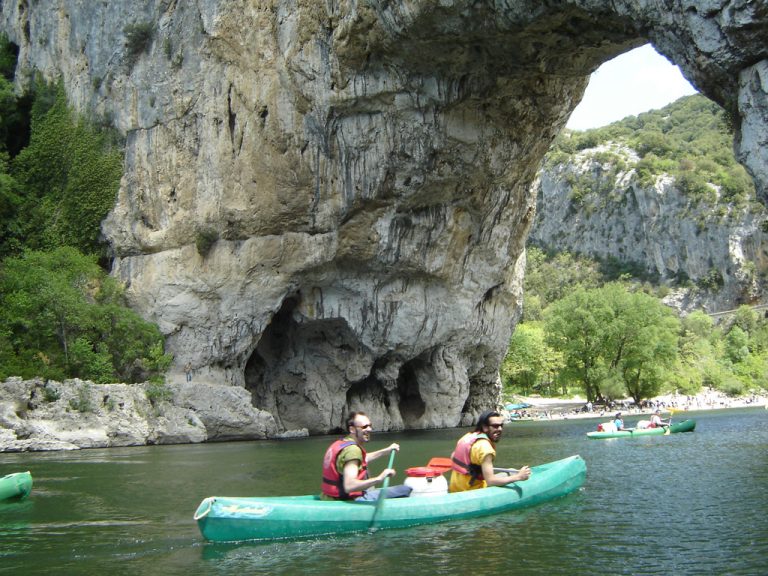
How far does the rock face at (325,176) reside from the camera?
2720cm

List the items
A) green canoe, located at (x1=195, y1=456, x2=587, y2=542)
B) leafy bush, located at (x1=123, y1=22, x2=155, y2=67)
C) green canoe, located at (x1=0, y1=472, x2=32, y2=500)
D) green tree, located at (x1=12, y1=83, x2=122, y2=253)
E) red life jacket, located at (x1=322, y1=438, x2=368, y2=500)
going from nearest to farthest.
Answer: green canoe, located at (x1=195, y1=456, x2=587, y2=542) < red life jacket, located at (x1=322, y1=438, x2=368, y2=500) < green canoe, located at (x1=0, y1=472, x2=32, y2=500) < leafy bush, located at (x1=123, y1=22, x2=155, y2=67) < green tree, located at (x1=12, y1=83, x2=122, y2=253)

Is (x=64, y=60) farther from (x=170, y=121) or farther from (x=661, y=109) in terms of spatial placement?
(x=661, y=109)

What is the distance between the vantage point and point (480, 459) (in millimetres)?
11711

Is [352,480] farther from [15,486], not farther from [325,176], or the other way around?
[325,176]

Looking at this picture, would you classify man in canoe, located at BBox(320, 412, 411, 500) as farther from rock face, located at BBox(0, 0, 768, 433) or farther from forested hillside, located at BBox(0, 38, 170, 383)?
forested hillside, located at BBox(0, 38, 170, 383)

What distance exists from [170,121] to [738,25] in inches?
1072

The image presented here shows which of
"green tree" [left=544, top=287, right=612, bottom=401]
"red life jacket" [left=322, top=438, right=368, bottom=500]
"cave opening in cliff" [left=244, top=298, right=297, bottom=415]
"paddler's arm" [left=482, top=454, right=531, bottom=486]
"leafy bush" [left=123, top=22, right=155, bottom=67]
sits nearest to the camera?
"red life jacket" [left=322, top=438, right=368, bottom=500]

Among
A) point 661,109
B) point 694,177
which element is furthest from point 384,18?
point 661,109

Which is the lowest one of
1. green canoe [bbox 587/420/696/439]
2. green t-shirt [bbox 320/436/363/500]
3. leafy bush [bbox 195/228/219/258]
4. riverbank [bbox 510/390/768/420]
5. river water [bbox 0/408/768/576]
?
riverbank [bbox 510/390/768/420]

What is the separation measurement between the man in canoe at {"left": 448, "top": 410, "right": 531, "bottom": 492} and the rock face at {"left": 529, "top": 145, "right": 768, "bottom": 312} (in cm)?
8705

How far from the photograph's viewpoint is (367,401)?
Answer: 40969 mm

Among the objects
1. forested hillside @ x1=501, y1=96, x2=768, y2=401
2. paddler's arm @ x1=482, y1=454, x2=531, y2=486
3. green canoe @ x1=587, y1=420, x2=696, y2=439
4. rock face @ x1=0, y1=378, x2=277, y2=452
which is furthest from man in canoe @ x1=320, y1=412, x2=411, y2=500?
forested hillside @ x1=501, y1=96, x2=768, y2=401

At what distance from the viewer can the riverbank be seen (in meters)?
53.1

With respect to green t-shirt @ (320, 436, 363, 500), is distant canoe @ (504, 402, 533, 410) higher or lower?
lower
